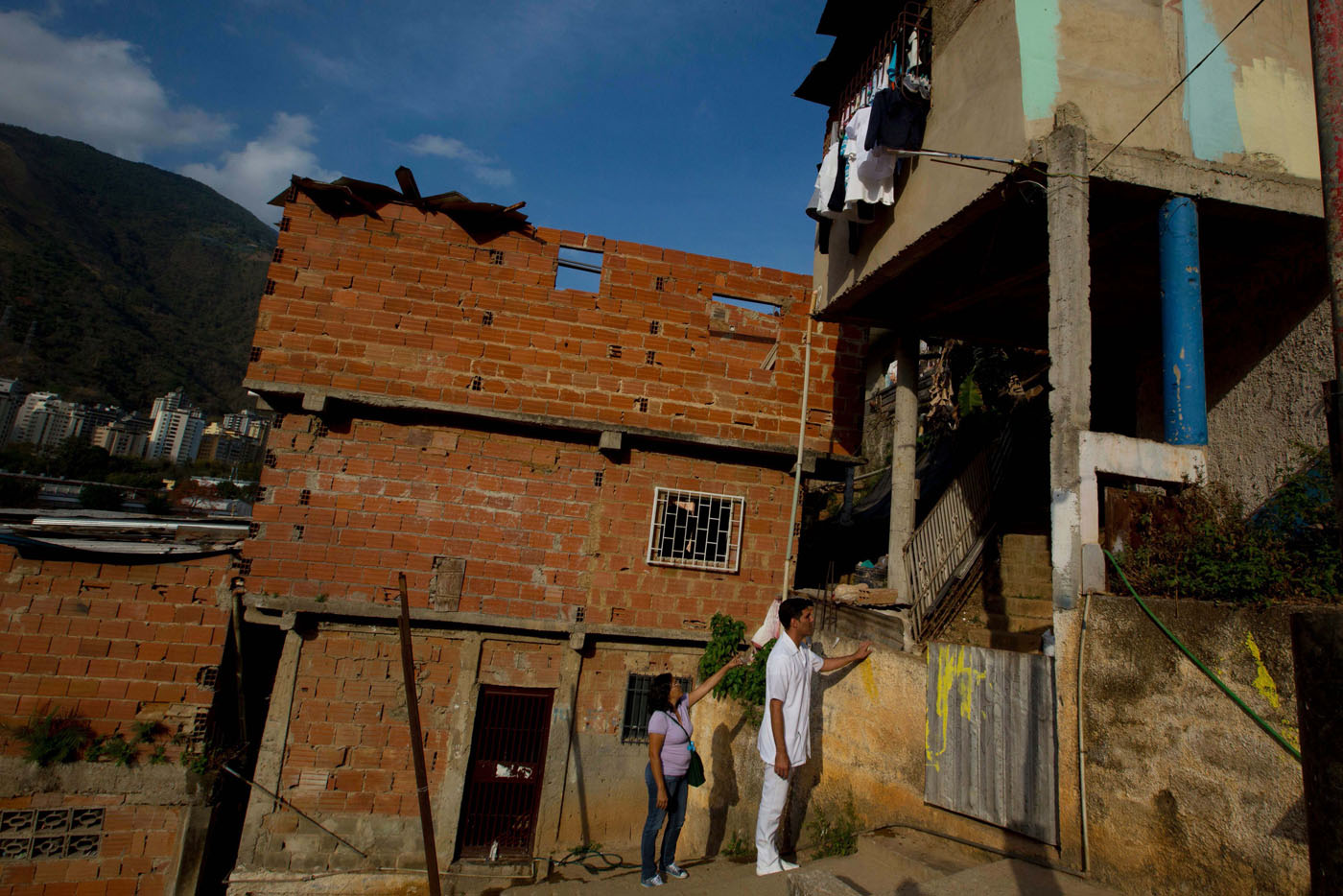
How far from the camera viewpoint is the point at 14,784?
826 centimetres

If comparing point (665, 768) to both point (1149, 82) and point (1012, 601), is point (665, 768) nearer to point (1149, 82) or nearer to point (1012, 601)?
point (1012, 601)

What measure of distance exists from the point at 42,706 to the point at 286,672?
2804mm

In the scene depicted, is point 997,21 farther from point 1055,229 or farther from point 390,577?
point 390,577

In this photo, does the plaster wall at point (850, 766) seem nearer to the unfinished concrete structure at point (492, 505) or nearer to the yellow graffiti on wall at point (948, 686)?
the yellow graffiti on wall at point (948, 686)

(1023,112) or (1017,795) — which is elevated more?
(1023,112)

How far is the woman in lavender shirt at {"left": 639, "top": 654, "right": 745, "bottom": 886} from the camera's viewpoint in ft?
19.1

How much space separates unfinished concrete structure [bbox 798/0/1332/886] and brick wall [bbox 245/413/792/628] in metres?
3.24

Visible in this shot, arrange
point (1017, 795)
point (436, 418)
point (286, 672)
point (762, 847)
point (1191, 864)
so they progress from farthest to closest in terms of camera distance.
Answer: point (436, 418)
point (286, 672)
point (762, 847)
point (1017, 795)
point (1191, 864)

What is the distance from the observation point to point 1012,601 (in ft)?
27.4

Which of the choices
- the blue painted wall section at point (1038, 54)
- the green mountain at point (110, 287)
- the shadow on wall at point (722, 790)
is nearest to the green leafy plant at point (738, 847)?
the shadow on wall at point (722, 790)

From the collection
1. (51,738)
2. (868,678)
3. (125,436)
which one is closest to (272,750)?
(51,738)

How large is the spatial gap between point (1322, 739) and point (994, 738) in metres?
3.46

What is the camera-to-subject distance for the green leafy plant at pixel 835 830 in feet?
19.4

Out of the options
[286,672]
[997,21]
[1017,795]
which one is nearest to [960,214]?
[997,21]
